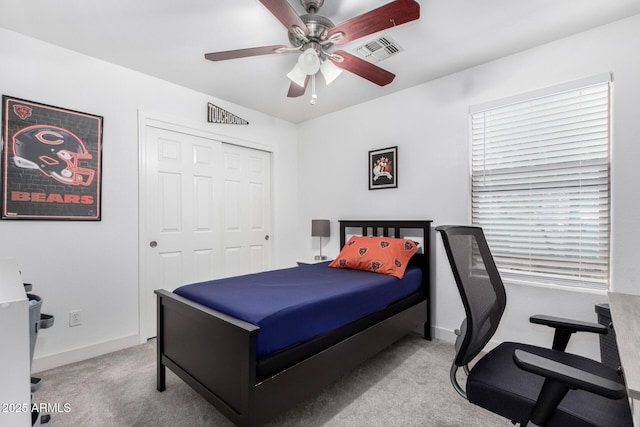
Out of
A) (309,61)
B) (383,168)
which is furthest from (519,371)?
(383,168)

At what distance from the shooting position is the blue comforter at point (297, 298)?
61.2 inches

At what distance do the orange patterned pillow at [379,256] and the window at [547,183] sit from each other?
0.73m

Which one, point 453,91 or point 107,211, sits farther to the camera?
point 453,91

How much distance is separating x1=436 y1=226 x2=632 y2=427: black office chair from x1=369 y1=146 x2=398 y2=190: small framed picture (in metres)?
1.71

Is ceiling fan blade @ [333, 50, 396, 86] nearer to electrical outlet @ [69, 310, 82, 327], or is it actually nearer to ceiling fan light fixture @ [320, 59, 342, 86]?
ceiling fan light fixture @ [320, 59, 342, 86]

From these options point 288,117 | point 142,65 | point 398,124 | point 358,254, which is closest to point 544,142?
point 398,124

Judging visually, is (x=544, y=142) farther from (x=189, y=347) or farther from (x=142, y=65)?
(x=142, y=65)

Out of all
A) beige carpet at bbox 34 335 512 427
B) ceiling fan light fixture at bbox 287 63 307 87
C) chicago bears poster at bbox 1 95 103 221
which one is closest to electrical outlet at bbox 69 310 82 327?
beige carpet at bbox 34 335 512 427

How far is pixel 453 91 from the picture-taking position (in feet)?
9.39

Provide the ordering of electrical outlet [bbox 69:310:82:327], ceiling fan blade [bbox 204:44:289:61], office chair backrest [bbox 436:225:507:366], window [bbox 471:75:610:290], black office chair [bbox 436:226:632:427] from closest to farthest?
black office chair [bbox 436:226:632:427]
office chair backrest [bbox 436:225:507:366]
ceiling fan blade [bbox 204:44:289:61]
window [bbox 471:75:610:290]
electrical outlet [bbox 69:310:82:327]

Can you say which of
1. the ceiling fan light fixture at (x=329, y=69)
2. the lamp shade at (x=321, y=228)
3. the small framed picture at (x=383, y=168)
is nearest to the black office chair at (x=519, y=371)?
the ceiling fan light fixture at (x=329, y=69)

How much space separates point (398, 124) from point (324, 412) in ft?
9.01

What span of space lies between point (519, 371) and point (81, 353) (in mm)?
3123

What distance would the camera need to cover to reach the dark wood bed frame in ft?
4.63
